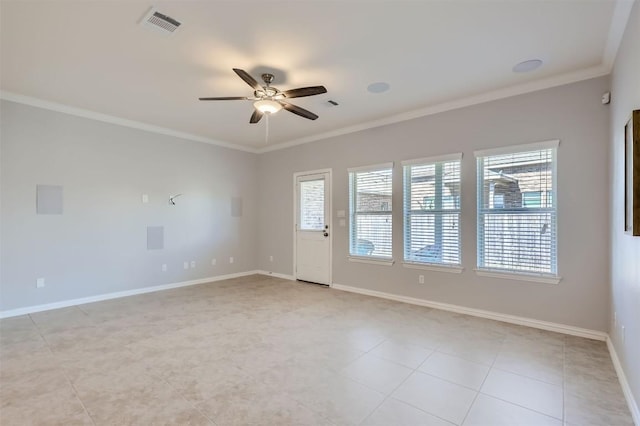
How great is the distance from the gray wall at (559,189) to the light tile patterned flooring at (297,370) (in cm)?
41

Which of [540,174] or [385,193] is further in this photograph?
[385,193]

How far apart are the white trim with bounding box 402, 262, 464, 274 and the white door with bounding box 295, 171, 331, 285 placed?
5.51ft

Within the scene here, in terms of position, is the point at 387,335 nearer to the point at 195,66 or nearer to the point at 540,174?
the point at 540,174

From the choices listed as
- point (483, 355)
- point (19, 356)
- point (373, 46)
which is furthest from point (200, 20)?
point (483, 355)

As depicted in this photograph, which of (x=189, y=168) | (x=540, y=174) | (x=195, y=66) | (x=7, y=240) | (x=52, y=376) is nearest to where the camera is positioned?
(x=52, y=376)

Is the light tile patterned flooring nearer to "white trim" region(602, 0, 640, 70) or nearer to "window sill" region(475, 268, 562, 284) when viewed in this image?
"window sill" region(475, 268, 562, 284)

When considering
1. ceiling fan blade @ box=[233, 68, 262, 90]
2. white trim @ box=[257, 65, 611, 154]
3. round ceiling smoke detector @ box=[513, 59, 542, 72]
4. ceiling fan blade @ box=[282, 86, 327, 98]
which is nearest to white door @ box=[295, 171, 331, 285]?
white trim @ box=[257, 65, 611, 154]

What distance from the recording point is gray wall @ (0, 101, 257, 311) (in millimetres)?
4172

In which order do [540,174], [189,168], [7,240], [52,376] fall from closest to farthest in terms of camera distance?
[52,376] < [540,174] < [7,240] < [189,168]

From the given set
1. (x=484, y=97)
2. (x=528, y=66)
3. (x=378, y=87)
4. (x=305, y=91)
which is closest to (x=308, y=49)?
(x=305, y=91)

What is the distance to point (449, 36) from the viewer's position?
2781 mm

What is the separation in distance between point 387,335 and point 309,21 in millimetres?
3244

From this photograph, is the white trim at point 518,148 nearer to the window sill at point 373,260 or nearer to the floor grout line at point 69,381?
the window sill at point 373,260

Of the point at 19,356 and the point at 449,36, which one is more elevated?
the point at 449,36
